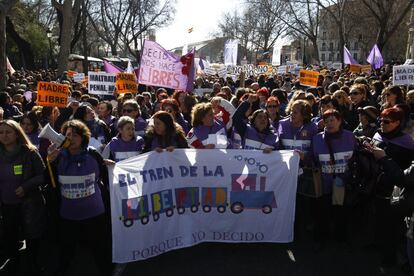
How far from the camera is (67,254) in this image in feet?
14.2

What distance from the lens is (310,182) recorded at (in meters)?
5.16

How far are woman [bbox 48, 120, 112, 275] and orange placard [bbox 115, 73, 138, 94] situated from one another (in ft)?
17.5

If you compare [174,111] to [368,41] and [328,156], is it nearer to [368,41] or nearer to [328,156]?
[328,156]

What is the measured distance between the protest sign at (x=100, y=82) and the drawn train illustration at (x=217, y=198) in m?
5.97

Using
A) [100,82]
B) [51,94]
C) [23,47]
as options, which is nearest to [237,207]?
[51,94]

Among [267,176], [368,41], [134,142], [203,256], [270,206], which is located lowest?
[203,256]

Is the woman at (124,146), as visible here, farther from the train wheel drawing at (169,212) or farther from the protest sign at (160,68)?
the protest sign at (160,68)

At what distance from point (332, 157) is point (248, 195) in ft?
3.56

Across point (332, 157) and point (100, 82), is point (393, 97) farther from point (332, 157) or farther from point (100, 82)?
point (100, 82)

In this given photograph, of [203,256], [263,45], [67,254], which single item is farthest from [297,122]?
[263,45]

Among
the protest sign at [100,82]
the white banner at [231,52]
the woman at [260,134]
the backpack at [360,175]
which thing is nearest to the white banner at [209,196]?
the woman at [260,134]

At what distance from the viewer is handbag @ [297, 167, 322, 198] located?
5.13m

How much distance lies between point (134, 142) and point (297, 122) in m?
2.10

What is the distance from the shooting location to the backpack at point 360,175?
4.91 meters
